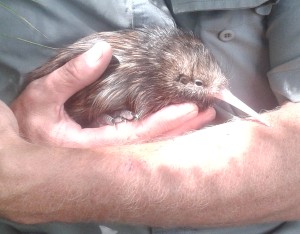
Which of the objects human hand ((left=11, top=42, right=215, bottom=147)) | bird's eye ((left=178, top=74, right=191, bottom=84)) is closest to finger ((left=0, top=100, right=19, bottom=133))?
human hand ((left=11, top=42, right=215, bottom=147))

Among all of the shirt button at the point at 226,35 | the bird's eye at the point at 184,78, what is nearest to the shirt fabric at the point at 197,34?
the shirt button at the point at 226,35

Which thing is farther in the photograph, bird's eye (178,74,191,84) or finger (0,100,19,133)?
bird's eye (178,74,191,84)

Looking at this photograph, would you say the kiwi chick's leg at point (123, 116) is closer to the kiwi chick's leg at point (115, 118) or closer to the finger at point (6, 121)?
the kiwi chick's leg at point (115, 118)

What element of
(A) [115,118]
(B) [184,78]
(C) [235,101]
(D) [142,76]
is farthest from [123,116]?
(C) [235,101]

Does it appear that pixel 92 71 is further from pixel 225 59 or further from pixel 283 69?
pixel 283 69

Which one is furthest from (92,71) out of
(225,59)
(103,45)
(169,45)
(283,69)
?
(283,69)

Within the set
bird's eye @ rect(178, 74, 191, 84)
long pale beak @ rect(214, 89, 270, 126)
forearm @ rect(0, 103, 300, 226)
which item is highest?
bird's eye @ rect(178, 74, 191, 84)

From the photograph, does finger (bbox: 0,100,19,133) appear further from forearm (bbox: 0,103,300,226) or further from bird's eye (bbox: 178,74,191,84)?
bird's eye (bbox: 178,74,191,84)
